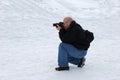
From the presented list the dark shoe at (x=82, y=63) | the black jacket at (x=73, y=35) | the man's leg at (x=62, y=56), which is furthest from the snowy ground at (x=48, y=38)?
the black jacket at (x=73, y=35)

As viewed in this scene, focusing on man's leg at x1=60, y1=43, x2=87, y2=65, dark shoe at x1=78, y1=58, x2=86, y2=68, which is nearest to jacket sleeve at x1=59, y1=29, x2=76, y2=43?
man's leg at x1=60, y1=43, x2=87, y2=65

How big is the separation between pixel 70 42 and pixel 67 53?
21cm

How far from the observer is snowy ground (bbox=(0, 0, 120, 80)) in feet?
28.2

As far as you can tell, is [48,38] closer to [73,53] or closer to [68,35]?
[73,53]

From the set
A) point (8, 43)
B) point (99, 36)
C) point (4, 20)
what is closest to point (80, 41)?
point (8, 43)

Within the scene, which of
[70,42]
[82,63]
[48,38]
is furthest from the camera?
[48,38]

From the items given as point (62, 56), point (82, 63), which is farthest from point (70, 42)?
point (82, 63)

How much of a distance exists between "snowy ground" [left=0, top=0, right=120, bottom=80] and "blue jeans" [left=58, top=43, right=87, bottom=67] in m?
0.23

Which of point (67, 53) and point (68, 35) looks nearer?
point (68, 35)

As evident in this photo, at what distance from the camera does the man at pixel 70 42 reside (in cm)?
841

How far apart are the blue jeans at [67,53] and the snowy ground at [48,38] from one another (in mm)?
226

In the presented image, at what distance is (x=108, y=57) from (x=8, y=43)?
104 inches

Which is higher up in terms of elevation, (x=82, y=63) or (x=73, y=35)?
(x=73, y=35)

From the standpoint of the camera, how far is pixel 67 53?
8.52 m
